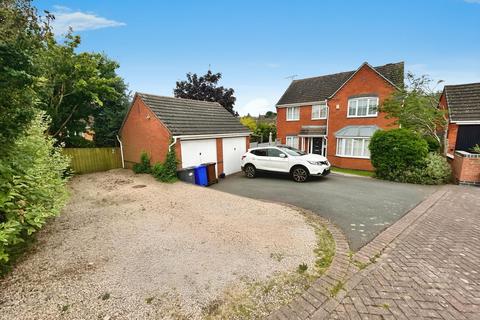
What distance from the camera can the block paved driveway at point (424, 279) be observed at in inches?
113

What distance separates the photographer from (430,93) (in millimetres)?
12445

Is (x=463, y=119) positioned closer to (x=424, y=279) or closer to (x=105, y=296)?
(x=424, y=279)

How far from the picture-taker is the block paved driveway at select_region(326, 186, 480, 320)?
9.44 ft

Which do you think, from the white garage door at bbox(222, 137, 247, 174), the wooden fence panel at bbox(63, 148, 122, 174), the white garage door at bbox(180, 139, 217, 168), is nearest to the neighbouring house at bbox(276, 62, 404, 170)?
the white garage door at bbox(222, 137, 247, 174)

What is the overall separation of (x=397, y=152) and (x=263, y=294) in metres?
11.4

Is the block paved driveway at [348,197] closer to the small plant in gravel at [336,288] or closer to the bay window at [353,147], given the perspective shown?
the small plant in gravel at [336,288]

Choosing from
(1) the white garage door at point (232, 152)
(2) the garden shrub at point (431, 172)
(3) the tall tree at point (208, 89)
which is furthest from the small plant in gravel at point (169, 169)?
(3) the tall tree at point (208, 89)

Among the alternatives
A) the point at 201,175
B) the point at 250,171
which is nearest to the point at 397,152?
the point at 250,171

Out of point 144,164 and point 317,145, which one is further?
point 317,145

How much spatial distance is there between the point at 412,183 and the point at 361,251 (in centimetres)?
874

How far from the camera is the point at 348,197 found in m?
8.34

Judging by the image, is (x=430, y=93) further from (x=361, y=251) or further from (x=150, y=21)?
(x=150, y=21)

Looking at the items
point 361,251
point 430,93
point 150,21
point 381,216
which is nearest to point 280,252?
point 361,251

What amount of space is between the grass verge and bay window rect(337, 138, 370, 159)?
14379 millimetres
